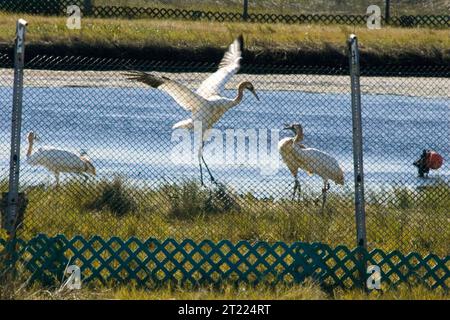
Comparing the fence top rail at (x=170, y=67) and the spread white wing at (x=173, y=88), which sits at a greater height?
the fence top rail at (x=170, y=67)

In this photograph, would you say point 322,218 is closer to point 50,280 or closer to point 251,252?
point 251,252

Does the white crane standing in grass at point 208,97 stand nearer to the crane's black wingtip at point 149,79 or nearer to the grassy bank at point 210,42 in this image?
the crane's black wingtip at point 149,79

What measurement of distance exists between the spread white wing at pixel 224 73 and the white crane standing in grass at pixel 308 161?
0.92 m

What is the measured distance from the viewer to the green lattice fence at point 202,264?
1012 cm

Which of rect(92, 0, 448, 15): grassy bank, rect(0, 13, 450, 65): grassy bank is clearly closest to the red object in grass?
rect(0, 13, 450, 65): grassy bank

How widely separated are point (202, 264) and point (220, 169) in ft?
17.7

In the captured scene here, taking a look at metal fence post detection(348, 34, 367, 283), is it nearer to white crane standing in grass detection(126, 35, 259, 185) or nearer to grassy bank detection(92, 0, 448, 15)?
white crane standing in grass detection(126, 35, 259, 185)

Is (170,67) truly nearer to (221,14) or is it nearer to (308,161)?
(308,161)

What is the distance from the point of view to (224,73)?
569 inches

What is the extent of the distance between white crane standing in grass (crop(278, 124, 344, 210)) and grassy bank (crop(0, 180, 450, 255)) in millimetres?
353

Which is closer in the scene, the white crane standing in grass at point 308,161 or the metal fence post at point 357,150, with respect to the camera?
the metal fence post at point 357,150

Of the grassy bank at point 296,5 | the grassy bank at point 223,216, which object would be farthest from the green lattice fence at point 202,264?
the grassy bank at point 296,5

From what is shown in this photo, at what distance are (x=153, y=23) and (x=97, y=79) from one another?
22.9 feet

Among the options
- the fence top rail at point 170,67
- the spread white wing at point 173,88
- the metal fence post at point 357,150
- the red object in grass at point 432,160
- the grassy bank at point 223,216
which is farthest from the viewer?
the red object in grass at point 432,160
